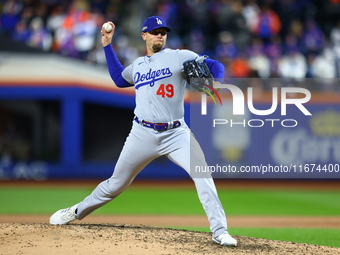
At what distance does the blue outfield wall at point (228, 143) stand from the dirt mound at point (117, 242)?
6570 millimetres

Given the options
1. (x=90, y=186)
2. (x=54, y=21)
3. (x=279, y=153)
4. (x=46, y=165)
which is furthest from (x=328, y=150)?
(x=54, y=21)

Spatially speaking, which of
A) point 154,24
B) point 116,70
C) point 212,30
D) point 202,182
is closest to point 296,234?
point 202,182

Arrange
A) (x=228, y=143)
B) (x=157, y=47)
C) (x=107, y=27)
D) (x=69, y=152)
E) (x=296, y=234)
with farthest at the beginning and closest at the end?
(x=69, y=152)
(x=228, y=143)
(x=296, y=234)
(x=107, y=27)
(x=157, y=47)

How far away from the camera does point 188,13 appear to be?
47.0ft

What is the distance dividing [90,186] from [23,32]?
4423mm

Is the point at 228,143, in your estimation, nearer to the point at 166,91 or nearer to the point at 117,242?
the point at 166,91

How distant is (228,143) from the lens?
12.1m

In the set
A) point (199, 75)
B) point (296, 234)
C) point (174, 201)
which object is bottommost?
point (174, 201)

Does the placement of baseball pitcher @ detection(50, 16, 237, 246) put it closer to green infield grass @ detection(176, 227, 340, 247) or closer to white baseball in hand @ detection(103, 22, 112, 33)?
white baseball in hand @ detection(103, 22, 112, 33)

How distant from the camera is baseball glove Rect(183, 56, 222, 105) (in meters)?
4.59

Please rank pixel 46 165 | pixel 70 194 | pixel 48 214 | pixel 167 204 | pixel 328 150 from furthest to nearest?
pixel 46 165, pixel 328 150, pixel 70 194, pixel 167 204, pixel 48 214

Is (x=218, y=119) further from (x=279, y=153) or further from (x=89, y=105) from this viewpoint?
(x=89, y=105)

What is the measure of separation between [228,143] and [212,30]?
3364 millimetres

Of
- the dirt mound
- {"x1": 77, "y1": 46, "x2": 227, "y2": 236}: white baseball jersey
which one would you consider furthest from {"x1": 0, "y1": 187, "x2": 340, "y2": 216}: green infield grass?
{"x1": 77, "y1": 46, "x2": 227, "y2": 236}: white baseball jersey
